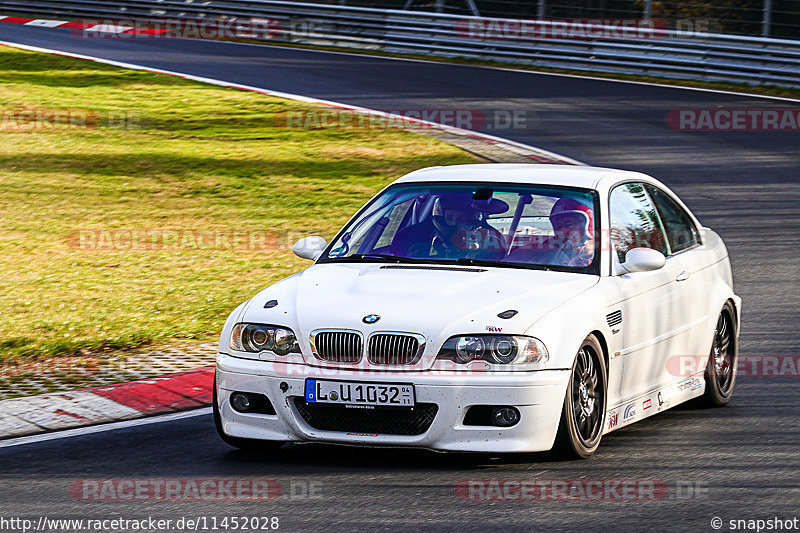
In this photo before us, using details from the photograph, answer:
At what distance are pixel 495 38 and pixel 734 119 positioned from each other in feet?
26.1

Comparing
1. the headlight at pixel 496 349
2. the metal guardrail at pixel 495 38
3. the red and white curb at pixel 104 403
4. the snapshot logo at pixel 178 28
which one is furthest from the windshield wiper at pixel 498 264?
the snapshot logo at pixel 178 28

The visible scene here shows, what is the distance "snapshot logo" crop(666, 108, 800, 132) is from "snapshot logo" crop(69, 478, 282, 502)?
1547 centimetres

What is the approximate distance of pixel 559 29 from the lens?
87.5 feet

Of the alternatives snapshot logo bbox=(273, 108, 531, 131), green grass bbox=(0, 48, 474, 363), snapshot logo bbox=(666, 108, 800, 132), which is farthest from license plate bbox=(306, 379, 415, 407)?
snapshot logo bbox=(666, 108, 800, 132)

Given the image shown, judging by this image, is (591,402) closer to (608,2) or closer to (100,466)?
(100,466)

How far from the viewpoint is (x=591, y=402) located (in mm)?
6734

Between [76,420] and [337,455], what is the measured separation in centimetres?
183

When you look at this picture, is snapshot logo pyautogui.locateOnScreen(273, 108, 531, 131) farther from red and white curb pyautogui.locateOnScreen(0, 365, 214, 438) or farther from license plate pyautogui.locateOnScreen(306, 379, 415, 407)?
license plate pyautogui.locateOnScreen(306, 379, 415, 407)

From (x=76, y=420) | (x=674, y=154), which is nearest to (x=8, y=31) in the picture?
(x=674, y=154)

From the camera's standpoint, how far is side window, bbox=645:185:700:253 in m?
8.05

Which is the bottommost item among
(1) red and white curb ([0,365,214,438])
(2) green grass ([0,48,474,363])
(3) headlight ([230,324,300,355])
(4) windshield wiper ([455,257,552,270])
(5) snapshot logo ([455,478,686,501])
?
(2) green grass ([0,48,474,363])

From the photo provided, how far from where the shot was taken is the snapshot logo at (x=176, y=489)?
6031 millimetres

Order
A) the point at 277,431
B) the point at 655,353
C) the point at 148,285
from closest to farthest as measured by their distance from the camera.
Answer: the point at 277,431 → the point at 655,353 → the point at 148,285

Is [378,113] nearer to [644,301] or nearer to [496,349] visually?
[644,301]
